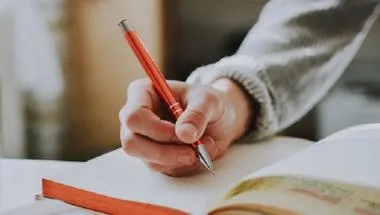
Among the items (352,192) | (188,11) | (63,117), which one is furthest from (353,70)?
(352,192)

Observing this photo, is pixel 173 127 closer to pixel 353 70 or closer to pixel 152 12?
pixel 353 70

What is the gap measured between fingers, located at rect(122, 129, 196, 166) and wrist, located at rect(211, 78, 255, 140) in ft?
0.40

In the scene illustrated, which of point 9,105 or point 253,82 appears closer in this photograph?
point 253,82

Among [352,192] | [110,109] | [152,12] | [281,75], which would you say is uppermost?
[152,12]

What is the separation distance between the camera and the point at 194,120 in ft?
1.85

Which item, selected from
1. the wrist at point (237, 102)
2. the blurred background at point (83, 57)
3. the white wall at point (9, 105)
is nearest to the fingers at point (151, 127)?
the wrist at point (237, 102)

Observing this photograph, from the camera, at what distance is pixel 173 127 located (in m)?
0.58

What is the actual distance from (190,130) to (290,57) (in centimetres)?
27

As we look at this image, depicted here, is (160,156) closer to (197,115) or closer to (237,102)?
(197,115)

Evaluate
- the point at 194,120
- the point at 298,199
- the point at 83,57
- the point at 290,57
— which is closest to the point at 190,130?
the point at 194,120

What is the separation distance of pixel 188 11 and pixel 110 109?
0.30 meters

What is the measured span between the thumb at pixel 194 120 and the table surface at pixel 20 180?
13 centimetres

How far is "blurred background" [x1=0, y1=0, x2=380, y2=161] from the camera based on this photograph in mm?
1648

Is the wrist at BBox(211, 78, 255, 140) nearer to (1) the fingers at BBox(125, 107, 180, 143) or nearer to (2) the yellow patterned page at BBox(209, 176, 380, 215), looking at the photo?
(1) the fingers at BBox(125, 107, 180, 143)
